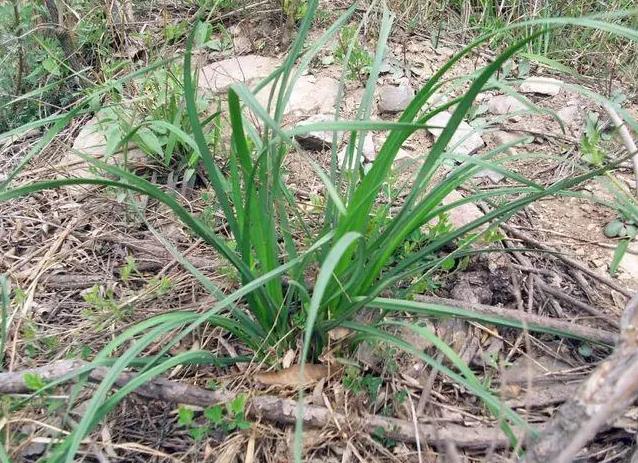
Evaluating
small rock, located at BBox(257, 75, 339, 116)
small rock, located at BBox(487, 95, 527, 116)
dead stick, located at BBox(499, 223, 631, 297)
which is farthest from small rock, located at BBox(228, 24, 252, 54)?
dead stick, located at BBox(499, 223, 631, 297)

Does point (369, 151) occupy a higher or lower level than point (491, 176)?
higher

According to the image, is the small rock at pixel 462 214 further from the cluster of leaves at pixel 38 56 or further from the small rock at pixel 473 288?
the cluster of leaves at pixel 38 56

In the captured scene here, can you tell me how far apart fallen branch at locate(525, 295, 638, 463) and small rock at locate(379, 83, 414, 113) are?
1.41 m

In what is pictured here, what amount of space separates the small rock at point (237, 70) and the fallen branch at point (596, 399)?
1.73 metres

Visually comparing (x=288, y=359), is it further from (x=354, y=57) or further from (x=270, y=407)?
(x=354, y=57)

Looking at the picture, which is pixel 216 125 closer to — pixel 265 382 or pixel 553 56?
pixel 265 382

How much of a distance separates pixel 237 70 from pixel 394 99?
0.65 meters

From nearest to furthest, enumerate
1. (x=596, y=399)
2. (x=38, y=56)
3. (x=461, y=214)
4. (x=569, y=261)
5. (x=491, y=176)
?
(x=596, y=399)
(x=569, y=261)
(x=461, y=214)
(x=491, y=176)
(x=38, y=56)

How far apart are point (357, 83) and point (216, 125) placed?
0.69 metres

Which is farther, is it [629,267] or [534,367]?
[629,267]

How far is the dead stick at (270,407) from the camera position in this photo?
49.1 inches

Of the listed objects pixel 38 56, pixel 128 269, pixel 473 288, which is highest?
pixel 38 56

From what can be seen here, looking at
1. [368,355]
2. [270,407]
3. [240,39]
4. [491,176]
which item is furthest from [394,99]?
[270,407]

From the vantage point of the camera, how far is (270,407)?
1266 mm
